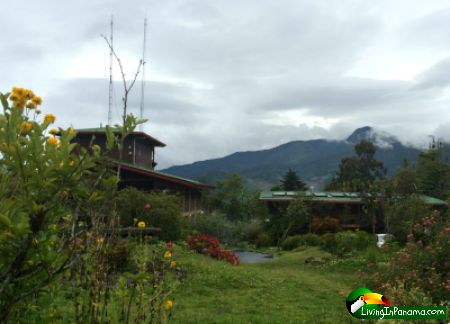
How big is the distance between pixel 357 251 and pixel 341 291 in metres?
Result: 9.26

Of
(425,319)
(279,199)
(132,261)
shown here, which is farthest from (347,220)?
(425,319)

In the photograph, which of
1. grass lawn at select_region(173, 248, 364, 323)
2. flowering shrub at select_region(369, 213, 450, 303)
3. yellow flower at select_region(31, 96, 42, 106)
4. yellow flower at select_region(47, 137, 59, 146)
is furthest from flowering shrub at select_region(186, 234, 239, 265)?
yellow flower at select_region(47, 137, 59, 146)

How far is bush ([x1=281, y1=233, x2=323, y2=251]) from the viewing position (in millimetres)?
26853

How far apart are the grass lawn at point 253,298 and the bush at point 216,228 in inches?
579

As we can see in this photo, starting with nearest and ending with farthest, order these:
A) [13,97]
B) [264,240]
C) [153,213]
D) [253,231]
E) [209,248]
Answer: [13,97]
[209,248]
[153,213]
[264,240]
[253,231]

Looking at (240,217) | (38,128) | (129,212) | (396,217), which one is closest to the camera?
(38,128)

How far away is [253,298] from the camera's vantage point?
9.03 m

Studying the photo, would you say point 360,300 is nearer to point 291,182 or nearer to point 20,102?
point 20,102

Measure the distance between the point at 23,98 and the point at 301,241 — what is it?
26.4m

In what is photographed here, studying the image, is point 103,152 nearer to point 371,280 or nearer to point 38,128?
point 38,128

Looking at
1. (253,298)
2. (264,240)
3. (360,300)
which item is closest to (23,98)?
(360,300)

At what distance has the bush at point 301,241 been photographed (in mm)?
26853

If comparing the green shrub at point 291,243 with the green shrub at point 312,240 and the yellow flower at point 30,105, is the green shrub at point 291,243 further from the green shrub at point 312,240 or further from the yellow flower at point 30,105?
the yellow flower at point 30,105

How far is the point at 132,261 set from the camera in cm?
1088
